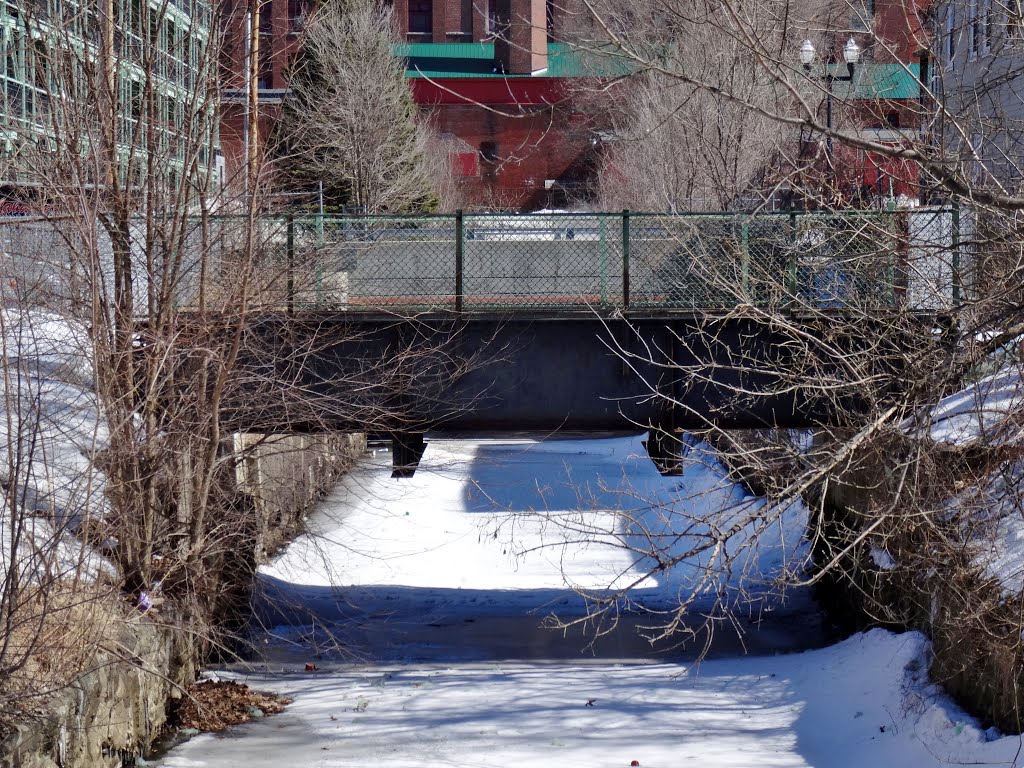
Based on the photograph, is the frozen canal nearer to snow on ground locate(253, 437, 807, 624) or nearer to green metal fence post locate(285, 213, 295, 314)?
snow on ground locate(253, 437, 807, 624)

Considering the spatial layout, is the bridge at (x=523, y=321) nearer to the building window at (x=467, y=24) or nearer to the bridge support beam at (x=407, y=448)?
the bridge support beam at (x=407, y=448)

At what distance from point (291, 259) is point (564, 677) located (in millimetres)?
6609

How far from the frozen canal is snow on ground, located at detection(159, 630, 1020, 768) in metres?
0.03

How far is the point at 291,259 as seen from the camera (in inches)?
512

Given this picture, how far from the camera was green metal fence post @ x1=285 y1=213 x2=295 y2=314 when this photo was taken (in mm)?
12836

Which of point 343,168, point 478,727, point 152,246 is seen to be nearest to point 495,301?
point 152,246

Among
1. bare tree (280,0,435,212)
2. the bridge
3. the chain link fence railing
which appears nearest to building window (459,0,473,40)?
bare tree (280,0,435,212)

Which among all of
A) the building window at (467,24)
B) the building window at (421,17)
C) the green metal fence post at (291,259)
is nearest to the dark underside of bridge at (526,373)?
the green metal fence post at (291,259)

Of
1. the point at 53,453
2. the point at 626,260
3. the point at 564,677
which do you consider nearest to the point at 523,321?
the point at 626,260

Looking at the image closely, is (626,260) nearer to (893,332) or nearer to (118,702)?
(893,332)

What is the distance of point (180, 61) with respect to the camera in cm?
1183

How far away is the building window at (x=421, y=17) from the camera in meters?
50.8

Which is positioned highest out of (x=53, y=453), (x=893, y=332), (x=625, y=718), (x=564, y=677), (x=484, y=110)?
(x=484, y=110)

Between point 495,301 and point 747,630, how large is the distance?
727 cm
